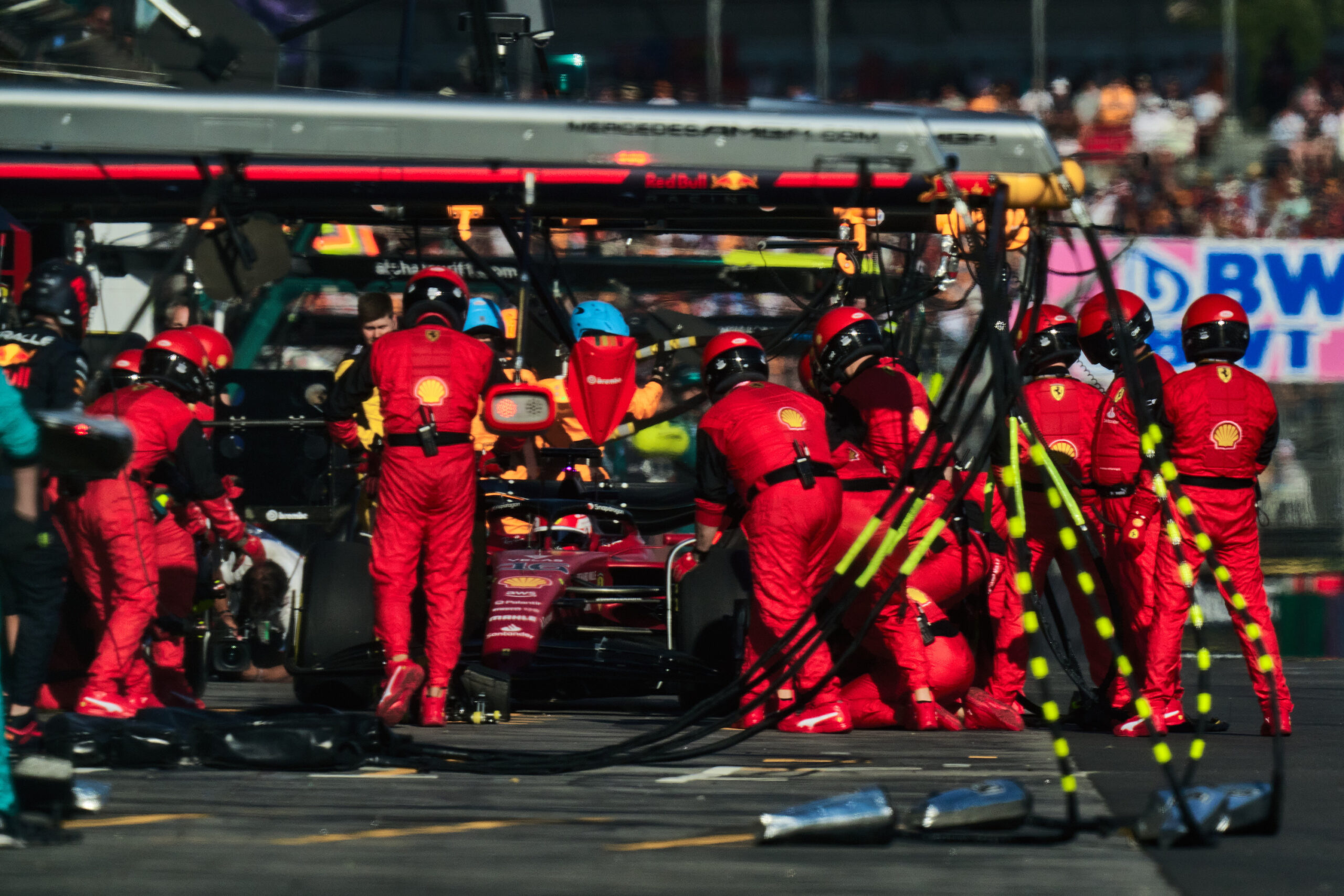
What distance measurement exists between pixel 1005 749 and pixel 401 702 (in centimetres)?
249

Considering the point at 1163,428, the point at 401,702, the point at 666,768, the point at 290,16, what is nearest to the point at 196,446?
the point at 401,702

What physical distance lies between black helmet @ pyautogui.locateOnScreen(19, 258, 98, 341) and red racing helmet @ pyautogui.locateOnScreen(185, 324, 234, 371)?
1331 mm

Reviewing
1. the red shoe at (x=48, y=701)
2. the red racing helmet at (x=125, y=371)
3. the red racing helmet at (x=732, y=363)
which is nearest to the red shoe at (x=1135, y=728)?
the red racing helmet at (x=732, y=363)

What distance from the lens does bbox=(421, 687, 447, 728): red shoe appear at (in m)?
7.88

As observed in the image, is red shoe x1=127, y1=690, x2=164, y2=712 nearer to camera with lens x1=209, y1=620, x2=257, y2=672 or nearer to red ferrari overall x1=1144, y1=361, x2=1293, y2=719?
camera with lens x1=209, y1=620, x2=257, y2=672

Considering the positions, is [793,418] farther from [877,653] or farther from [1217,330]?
[1217,330]

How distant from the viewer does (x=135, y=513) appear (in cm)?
778

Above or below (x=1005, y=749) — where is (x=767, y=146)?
above

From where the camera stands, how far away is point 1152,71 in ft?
55.8

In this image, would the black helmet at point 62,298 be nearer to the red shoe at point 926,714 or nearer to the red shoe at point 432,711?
the red shoe at point 432,711

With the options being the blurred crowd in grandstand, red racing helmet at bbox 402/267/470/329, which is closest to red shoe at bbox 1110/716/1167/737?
red racing helmet at bbox 402/267/470/329

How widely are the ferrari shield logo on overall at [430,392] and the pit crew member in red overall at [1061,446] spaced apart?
2677 mm

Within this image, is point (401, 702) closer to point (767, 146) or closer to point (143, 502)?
point (143, 502)

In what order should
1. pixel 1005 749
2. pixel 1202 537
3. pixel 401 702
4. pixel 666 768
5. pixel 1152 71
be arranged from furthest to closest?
1. pixel 1152 71
2. pixel 401 702
3. pixel 1005 749
4. pixel 666 768
5. pixel 1202 537
